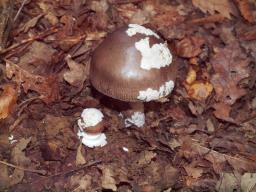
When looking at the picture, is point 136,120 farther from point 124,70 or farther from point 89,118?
point 124,70

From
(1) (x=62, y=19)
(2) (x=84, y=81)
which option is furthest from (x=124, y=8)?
(2) (x=84, y=81)

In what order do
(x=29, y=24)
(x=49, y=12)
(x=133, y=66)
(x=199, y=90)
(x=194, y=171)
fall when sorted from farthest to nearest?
(x=49, y=12), (x=29, y=24), (x=199, y=90), (x=194, y=171), (x=133, y=66)

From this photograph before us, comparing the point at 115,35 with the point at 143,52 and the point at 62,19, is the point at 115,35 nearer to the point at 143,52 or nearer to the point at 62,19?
the point at 143,52

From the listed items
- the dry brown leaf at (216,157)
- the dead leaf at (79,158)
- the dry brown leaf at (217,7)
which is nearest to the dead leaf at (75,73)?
the dead leaf at (79,158)

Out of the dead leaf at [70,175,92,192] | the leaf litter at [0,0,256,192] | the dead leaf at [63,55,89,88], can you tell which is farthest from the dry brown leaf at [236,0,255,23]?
the dead leaf at [70,175,92,192]

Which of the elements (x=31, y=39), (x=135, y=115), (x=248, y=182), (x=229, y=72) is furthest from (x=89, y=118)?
(x=229, y=72)

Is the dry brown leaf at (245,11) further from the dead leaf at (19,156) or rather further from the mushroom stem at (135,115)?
the dead leaf at (19,156)
